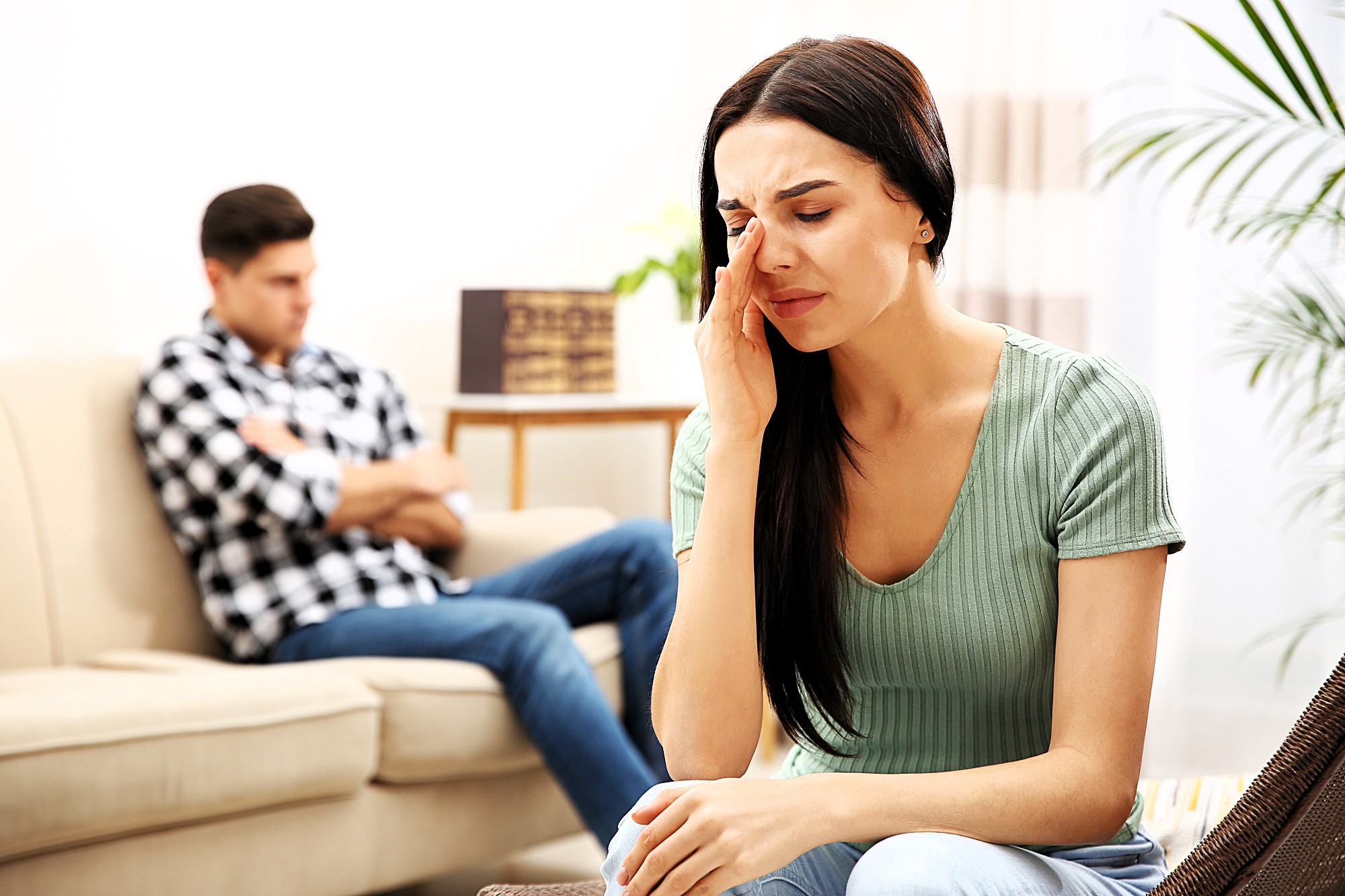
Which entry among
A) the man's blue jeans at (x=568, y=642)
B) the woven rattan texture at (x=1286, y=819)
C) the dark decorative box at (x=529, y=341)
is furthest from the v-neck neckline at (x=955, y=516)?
the dark decorative box at (x=529, y=341)

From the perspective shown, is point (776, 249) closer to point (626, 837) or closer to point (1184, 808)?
point (626, 837)

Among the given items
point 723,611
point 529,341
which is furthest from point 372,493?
point 723,611

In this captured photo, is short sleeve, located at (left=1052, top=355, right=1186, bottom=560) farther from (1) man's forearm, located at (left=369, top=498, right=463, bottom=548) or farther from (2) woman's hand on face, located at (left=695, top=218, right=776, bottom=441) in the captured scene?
(1) man's forearm, located at (left=369, top=498, right=463, bottom=548)

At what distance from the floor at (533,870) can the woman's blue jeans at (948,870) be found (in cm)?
124

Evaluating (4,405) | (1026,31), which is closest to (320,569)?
(4,405)

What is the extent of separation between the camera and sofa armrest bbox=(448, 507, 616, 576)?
8.00 feet

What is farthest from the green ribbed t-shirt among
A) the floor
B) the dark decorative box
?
the dark decorative box

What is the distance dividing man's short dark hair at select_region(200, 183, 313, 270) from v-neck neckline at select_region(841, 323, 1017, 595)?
1505 millimetres

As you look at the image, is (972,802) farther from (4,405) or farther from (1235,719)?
(1235,719)

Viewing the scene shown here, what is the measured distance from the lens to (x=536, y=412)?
2.92 m

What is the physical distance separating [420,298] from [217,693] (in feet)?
5.36

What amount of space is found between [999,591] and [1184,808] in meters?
0.46

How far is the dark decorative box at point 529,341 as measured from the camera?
290 centimetres

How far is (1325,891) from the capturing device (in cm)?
71
